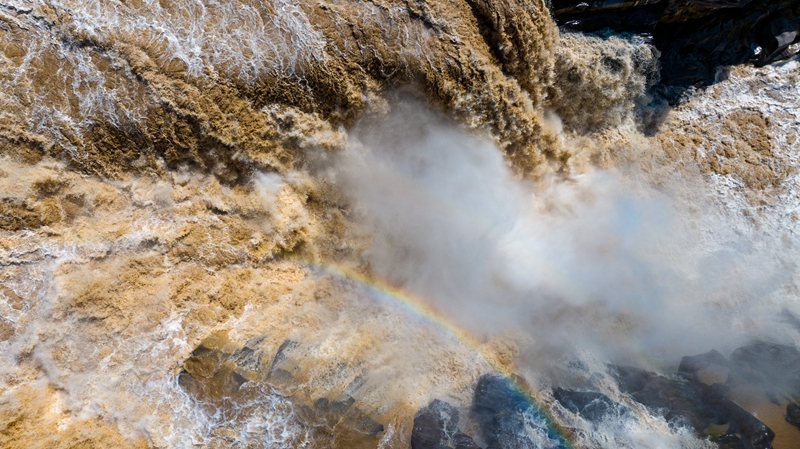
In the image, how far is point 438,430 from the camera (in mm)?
6414

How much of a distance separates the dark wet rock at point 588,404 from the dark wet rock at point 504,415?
0.46 meters

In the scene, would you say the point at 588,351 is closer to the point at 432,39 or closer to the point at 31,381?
the point at 432,39

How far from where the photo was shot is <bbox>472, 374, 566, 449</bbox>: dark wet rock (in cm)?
653

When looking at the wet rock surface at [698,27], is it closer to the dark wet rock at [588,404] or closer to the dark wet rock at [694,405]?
the dark wet rock at [694,405]

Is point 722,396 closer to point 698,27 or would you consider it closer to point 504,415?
point 504,415

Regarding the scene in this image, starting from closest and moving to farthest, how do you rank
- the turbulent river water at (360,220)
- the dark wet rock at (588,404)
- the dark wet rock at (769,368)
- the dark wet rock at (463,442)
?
the turbulent river water at (360,220), the dark wet rock at (463,442), the dark wet rock at (769,368), the dark wet rock at (588,404)

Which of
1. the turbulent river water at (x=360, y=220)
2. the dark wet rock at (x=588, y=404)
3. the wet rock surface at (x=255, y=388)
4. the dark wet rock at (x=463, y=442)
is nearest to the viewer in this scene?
the turbulent river water at (x=360, y=220)

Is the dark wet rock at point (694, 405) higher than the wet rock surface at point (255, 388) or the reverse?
higher

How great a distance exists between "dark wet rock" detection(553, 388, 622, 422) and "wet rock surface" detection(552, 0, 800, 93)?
18.1ft

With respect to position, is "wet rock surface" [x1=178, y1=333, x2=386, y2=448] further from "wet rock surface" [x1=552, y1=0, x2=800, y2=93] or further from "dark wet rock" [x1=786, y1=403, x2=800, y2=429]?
"wet rock surface" [x1=552, y1=0, x2=800, y2=93]

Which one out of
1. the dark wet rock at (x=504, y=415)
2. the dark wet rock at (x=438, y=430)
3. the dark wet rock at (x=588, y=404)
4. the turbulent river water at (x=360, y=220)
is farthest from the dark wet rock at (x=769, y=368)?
the dark wet rock at (x=438, y=430)

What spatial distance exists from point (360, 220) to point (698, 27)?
6469mm

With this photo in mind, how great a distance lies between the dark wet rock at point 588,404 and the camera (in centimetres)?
670

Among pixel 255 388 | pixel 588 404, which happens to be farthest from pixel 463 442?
pixel 255 388
